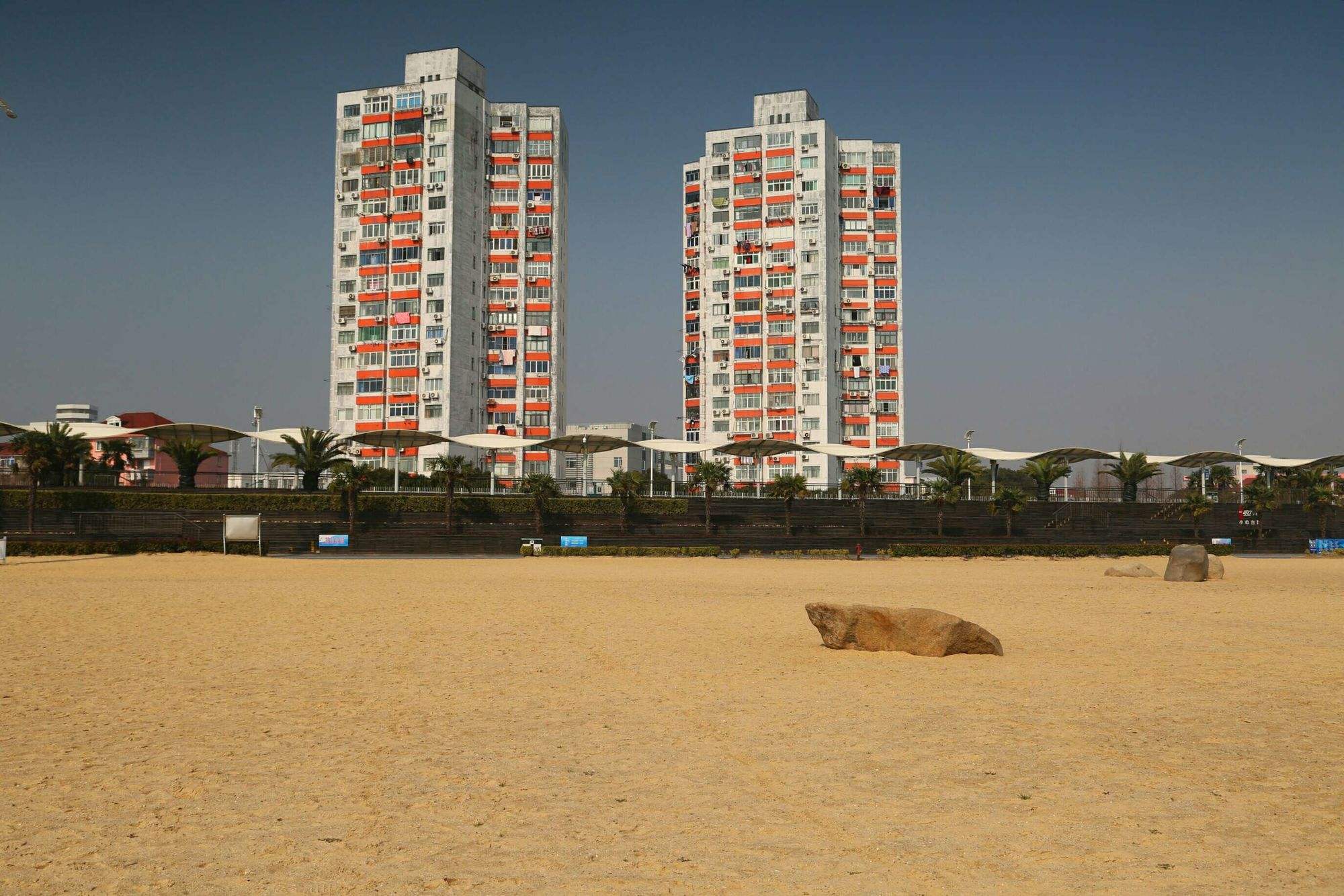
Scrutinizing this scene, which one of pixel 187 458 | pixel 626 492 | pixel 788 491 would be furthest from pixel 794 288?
pixel 187 458

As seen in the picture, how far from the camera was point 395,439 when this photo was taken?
64.1 meters

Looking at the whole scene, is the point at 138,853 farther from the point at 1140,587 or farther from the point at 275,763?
the point at 1140,587

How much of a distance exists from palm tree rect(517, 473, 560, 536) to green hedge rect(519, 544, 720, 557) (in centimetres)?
366

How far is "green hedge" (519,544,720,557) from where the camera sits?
169 ft

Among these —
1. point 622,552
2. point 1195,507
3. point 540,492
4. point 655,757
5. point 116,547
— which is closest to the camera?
point 655,757

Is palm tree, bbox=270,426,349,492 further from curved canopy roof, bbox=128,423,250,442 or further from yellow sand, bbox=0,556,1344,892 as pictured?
yellow sand, bbox=0,556,1344,892

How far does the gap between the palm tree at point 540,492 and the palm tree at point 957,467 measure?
1008 inches

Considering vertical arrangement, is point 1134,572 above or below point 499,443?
below

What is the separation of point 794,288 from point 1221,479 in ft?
146

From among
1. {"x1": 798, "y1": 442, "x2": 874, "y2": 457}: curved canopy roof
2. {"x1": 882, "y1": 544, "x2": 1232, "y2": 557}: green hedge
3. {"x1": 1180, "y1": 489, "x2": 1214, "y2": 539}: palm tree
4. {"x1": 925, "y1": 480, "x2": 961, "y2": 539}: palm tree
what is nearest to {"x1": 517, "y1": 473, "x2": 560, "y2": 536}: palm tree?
{"x1": 798, "y1": 442, "x2": 874, "y2": 457}: curved canopy roof

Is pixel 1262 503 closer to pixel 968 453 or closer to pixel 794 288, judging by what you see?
pixel 968 453

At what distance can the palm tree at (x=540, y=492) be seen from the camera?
5600 centimetres

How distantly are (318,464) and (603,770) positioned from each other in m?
53.7

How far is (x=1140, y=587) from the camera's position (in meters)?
31.6
